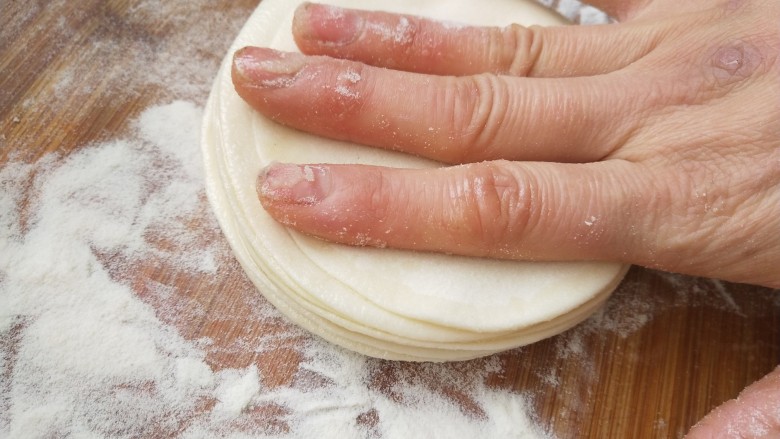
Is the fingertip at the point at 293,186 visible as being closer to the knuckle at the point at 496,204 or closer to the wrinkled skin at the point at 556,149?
the wrinkled skin at the point at 556,149

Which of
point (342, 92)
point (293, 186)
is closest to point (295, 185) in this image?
point (293, 186)

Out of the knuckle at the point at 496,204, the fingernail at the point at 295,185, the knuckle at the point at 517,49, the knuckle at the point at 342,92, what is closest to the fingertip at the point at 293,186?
the fingernail at the point at 295,185

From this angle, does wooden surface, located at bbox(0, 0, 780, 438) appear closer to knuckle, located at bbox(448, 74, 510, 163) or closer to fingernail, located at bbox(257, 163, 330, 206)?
fingernail, located at bbox(257, 163, 330, 206)

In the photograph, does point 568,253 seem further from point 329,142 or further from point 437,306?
point 329,142

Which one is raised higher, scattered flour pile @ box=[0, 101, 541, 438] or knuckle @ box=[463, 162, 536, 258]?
knuckle @ box=[463, 162, 536, 258]

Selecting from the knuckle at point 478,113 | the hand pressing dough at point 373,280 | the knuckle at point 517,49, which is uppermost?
the knuckle at point 517,49

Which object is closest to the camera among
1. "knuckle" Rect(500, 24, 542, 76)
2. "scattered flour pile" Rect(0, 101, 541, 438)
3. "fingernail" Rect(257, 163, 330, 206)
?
"fingernail" Rect(257, 163, 330, 206)

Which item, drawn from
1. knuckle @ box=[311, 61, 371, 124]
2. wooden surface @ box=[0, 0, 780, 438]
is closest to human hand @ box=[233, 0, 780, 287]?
knuckle @ box=[311, 61, 371, 124]
